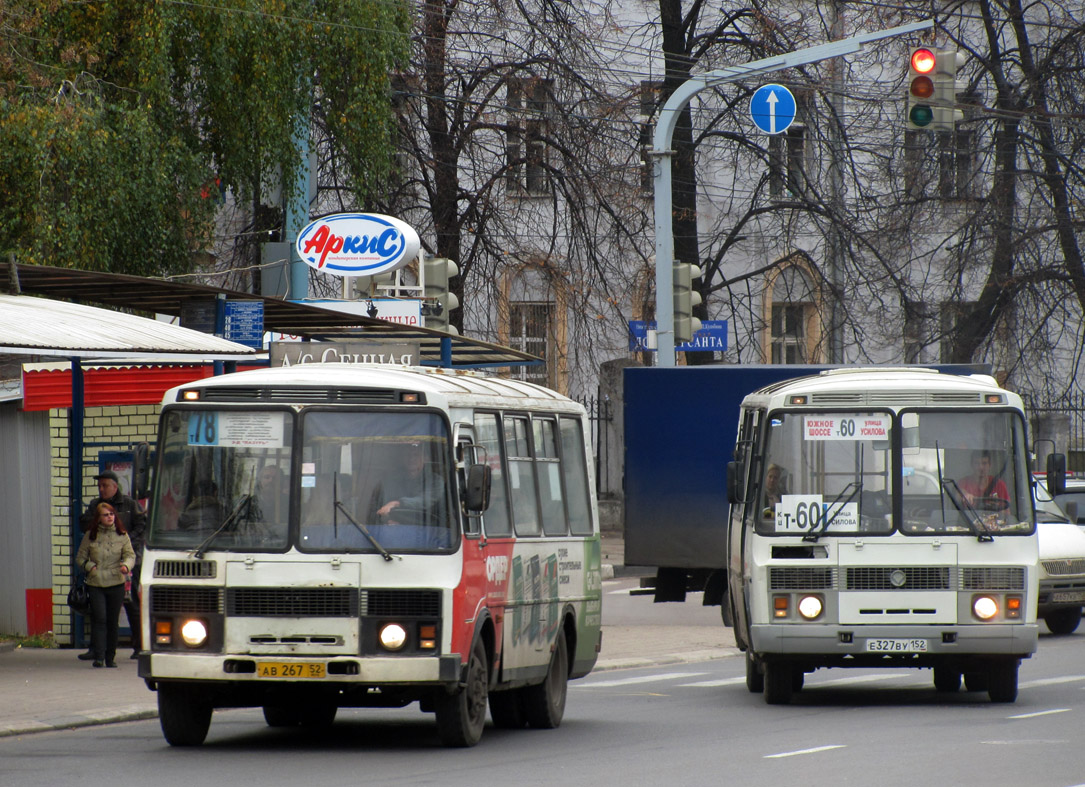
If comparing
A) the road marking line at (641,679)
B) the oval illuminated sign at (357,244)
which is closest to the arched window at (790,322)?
the oval illuminated sign at (357,244)

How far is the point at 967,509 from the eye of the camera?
544 inches

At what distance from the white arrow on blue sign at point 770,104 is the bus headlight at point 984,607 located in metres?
11.0

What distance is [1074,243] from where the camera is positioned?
33.1 metres

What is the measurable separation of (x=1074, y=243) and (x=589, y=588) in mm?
21556

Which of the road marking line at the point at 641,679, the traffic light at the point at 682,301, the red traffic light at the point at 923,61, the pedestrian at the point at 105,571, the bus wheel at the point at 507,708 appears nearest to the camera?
the bus wheel at the point at 507,708

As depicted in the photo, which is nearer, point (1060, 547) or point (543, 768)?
point (543, 768)

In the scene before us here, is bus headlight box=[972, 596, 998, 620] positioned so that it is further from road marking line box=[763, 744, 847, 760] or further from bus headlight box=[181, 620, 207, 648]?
bus headlight box=[181, 620, 207, 648]

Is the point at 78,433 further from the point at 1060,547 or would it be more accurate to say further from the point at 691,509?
the point at 1060,547

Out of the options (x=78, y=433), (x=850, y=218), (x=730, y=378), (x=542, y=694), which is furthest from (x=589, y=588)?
(x=850, y=218)

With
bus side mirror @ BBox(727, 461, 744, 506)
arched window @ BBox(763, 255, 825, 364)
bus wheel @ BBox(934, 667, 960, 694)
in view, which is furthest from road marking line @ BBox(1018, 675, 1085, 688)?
arched window @ BBox(763, 255, 825, 364)

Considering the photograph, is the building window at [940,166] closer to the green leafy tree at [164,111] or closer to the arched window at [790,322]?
the arched window at [790,322]

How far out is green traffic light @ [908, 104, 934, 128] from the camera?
17.8 metres

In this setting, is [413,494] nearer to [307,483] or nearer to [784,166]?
[307,483]

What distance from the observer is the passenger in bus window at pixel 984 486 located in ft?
45.5
